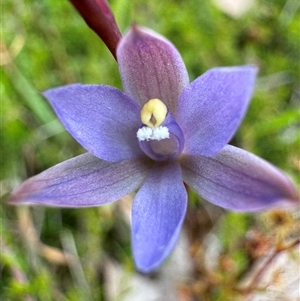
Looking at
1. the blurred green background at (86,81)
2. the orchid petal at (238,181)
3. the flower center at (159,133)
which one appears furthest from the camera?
the blurred green background at (86,81)

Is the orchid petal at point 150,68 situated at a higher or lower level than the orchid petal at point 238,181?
higher

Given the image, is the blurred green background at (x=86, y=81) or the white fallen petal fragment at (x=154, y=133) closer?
the white fallen petal fragment at (x=154, y=133)

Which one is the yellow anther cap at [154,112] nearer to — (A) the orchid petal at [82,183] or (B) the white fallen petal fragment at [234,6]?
(A) the orchid petal at [82,183]

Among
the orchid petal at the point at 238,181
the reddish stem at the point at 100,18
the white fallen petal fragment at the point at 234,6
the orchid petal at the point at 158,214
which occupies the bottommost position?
the white fallen petal fragment at the point at 234,6

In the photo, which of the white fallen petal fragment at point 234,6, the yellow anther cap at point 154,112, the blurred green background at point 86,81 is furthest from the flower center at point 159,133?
the white fallen petal fragment at point 234,6

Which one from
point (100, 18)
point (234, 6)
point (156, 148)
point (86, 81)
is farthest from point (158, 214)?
point (234, 6)

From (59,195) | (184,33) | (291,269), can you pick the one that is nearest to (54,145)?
(184,33)

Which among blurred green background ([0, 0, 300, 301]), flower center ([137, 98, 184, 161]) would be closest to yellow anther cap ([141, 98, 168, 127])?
flower center ([137, 98, 184, 161])
